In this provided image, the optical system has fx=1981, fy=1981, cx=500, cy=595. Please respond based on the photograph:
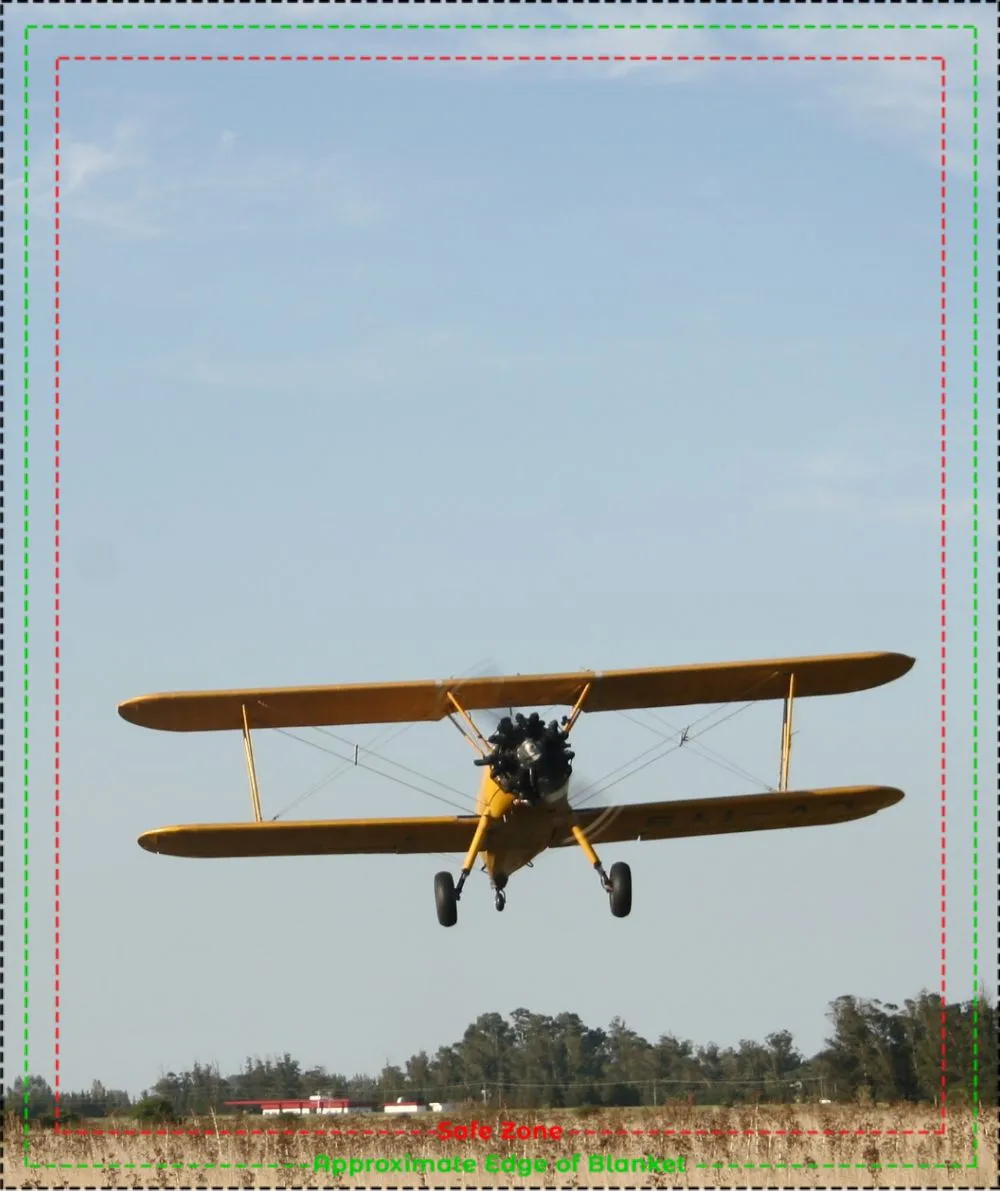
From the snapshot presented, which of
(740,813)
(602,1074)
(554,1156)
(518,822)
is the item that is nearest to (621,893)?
(518,822)

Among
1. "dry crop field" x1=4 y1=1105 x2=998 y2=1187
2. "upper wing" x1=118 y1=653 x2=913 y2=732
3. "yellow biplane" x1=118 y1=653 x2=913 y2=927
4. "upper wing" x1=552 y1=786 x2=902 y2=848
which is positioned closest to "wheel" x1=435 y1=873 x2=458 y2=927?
"yellow biplane" x1=118 y1=653 x2=913 y2=927

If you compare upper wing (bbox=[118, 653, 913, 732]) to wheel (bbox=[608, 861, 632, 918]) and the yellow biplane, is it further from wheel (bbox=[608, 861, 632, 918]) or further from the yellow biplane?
wheel (bbox=[608, 861, 632, 918])

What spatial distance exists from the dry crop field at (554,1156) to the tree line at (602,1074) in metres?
4.97

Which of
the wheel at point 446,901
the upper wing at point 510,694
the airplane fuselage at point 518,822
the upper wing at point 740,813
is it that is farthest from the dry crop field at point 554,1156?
the upper wing at point 510,694

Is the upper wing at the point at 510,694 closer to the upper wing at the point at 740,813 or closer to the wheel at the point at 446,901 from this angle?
the upper wing at the point at 740,813

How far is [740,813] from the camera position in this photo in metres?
26.0

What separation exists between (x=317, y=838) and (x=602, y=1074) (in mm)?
16866

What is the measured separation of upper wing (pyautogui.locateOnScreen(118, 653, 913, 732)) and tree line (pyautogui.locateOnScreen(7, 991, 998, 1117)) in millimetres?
5719

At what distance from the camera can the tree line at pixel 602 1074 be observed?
105 feet

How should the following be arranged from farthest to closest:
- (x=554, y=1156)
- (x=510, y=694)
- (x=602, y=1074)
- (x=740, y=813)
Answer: (x=602, y=1074)
(x=740, y=813)
(x=510, y=694)
(x=554, y=1156)

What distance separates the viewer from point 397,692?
81.9 feet

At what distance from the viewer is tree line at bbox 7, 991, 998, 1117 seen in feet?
105

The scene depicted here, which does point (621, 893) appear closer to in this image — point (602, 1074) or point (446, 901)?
point (446, 901)

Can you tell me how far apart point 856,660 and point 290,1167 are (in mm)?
10055
